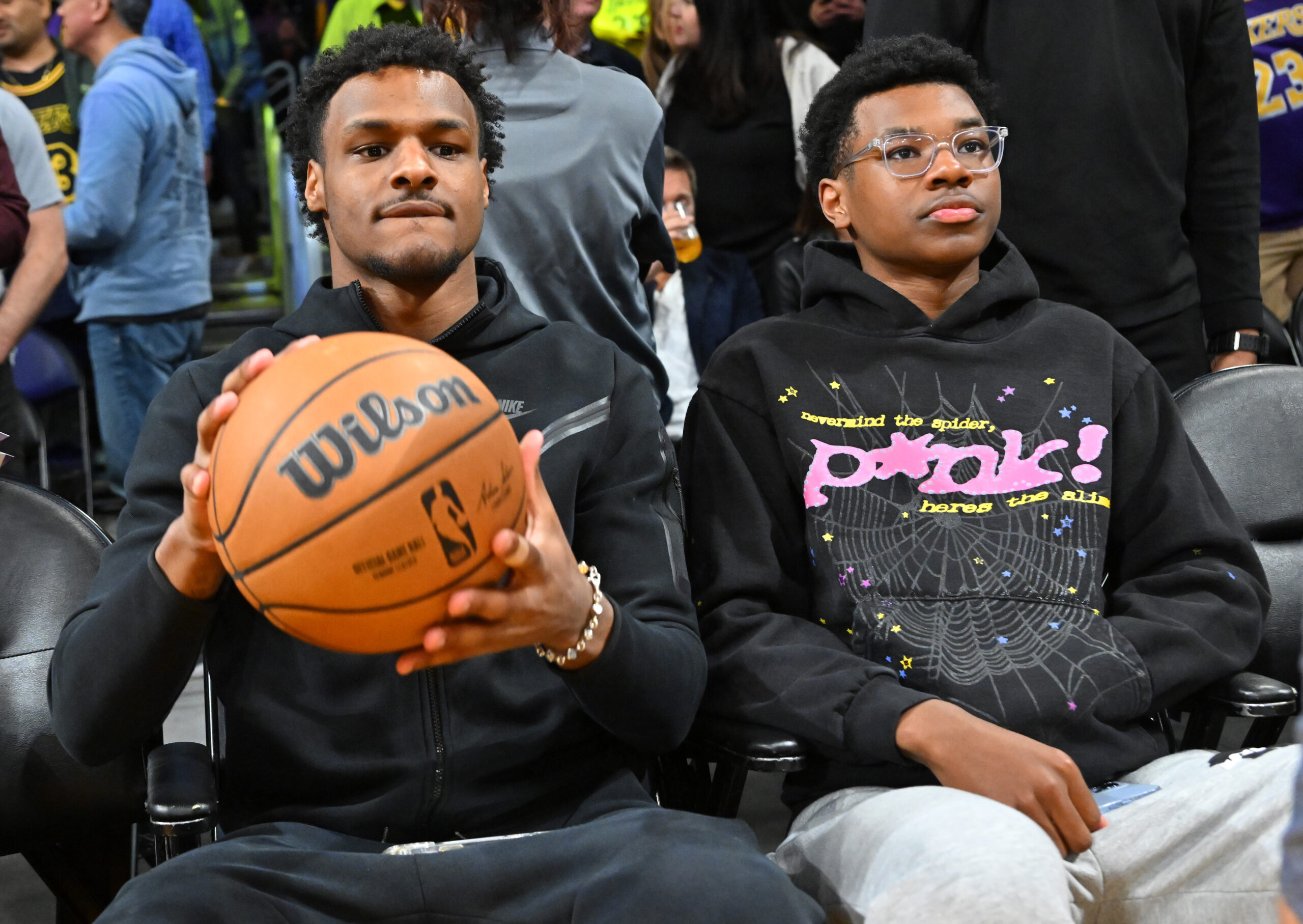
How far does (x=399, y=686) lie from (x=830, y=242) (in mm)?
1104

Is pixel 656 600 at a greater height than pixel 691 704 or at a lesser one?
greater

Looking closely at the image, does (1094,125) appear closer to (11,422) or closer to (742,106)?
(742,106)

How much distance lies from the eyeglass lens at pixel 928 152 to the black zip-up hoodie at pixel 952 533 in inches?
7.0

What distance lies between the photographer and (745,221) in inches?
166

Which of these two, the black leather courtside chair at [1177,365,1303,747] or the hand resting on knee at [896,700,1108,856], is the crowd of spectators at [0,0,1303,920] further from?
the black leather courtside chair at [1177,365,1303,747]

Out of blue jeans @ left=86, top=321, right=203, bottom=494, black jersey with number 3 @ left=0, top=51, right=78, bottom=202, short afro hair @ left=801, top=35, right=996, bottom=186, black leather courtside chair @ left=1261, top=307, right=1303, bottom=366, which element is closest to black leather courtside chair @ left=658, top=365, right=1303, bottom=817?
short afro hair @ left=801, top=35, right=996, bottom=186

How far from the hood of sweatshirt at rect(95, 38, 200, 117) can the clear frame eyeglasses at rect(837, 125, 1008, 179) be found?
2829mm

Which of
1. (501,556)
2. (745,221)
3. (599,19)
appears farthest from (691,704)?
(599,19)

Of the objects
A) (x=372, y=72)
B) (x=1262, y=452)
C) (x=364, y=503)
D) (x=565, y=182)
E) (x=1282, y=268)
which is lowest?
(x=1282, y=268)

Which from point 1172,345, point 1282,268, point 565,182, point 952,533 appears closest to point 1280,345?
point 1282,268

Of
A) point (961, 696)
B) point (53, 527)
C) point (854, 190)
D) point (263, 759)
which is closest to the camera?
point (263, 759)

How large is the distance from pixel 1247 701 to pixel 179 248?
358cm

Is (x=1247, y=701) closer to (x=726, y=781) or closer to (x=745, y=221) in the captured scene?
(x=726, y=781)

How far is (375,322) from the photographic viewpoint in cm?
200
